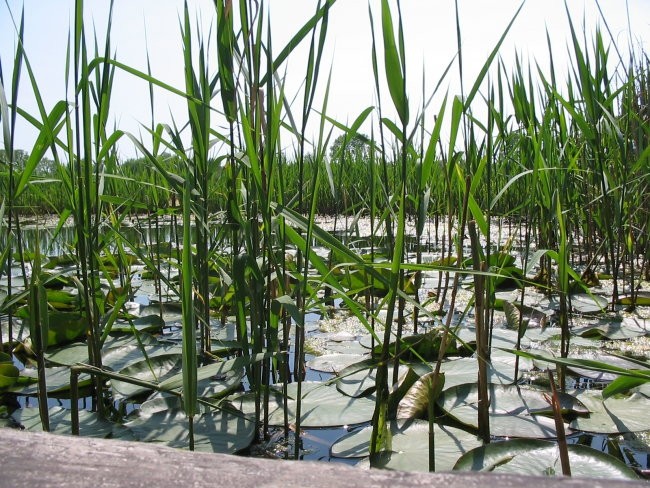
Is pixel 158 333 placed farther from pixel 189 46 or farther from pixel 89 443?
pixel 89 443

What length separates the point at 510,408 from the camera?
4.00ft

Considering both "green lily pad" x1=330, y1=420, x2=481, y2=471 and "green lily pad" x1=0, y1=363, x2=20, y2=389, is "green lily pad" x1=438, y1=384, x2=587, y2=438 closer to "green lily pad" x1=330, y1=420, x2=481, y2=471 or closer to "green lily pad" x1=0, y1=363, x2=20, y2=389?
"green lily pad" x1=330, y1=420, x2=481, y2=471

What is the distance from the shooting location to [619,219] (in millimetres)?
1708

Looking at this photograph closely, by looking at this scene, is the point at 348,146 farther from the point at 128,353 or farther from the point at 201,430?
the point at 201,430

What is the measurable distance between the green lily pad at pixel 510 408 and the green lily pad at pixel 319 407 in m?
0.17

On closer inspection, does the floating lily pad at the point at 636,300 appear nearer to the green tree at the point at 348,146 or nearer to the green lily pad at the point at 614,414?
the green lily pad at the point at 614,414

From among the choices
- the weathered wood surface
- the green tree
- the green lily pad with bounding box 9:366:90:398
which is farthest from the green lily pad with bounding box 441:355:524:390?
the weathered wood surface

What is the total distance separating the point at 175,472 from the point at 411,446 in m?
0.74

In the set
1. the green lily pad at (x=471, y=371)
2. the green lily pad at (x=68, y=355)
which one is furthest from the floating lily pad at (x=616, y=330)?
the green lily pad at (x=68, y=355)

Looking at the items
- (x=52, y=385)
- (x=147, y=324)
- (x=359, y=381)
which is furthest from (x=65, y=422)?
(x=147, y=324)

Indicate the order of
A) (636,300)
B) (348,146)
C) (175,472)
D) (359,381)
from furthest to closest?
(348,146)
(636,300)
(359,381)
(175,472)

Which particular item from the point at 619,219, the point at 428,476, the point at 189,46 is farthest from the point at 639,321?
the point at 428,476

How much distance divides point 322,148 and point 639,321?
1.37 meters

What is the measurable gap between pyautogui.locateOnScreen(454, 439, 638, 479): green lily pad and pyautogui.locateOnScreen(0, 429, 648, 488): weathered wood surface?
536 millimetres
